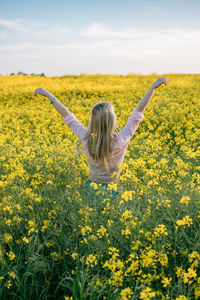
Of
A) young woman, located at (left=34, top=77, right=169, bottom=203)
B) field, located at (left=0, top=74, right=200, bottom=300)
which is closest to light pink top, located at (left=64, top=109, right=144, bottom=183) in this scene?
young woman, located at (left=34, top=77, right=169, bottom=203)

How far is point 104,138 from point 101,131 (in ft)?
0.30

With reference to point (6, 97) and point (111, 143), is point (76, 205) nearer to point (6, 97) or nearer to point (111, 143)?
point (111, 143)

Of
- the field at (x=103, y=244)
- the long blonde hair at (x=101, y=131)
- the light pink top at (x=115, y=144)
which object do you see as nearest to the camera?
the field at (x=103, y=244)

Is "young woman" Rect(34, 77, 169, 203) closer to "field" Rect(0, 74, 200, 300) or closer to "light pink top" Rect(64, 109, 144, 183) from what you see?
"light pink top" Rect(64, 109, 144, 183)

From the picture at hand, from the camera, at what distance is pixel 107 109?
300 centimetres

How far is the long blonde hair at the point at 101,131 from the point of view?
3.01 meters

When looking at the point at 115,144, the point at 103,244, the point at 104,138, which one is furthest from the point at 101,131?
the point at 103,244

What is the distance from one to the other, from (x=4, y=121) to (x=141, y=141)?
6345 millimetres

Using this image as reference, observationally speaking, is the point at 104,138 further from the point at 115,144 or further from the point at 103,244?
the point at 103,244

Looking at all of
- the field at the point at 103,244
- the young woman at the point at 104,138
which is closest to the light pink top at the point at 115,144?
the young woman at the point at 104,138

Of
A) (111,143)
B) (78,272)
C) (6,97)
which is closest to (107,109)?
(111,143)

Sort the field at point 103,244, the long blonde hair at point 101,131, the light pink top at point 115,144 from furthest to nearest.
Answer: the light pink top at point 115,144, the long blonde hair at point 101,131, the field at point 103,244

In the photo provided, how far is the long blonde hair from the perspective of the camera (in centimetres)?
301

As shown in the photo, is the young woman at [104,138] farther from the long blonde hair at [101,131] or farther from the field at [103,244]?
the field at [103,244]
